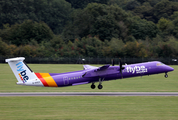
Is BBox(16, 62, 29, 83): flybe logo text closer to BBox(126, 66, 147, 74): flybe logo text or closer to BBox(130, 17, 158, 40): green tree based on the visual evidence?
BBox(126, 66, 147, 74): flybe logo text

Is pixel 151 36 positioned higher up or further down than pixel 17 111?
higher up

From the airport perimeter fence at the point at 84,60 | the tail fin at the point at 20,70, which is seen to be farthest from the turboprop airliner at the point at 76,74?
the airport perimeter fence at the point at 84,60

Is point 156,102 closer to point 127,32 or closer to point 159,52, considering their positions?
point 159,52

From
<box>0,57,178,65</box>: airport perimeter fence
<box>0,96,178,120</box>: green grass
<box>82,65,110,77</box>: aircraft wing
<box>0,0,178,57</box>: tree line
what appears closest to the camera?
<box>0,96,178,120</box>: green grass

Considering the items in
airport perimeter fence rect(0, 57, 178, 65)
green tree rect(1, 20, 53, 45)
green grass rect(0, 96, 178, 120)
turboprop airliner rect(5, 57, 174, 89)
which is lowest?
green grass rect(0, 96, 178, 120)

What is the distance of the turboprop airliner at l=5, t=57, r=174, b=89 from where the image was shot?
101 ft

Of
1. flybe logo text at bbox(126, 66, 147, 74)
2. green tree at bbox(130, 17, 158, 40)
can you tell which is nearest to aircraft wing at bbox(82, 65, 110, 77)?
flybe logo text at bbox(126, 66, 147, 74)

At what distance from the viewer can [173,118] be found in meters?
22.6

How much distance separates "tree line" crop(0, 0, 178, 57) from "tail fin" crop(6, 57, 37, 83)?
65.0m

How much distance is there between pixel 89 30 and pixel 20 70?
89804 mm

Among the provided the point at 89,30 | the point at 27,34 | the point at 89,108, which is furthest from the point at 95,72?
the point at 89,30

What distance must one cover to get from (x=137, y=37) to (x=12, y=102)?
93590 mm

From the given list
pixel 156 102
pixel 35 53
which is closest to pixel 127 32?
pixel 35 53

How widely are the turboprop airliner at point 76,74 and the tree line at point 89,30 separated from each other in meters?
58.9
